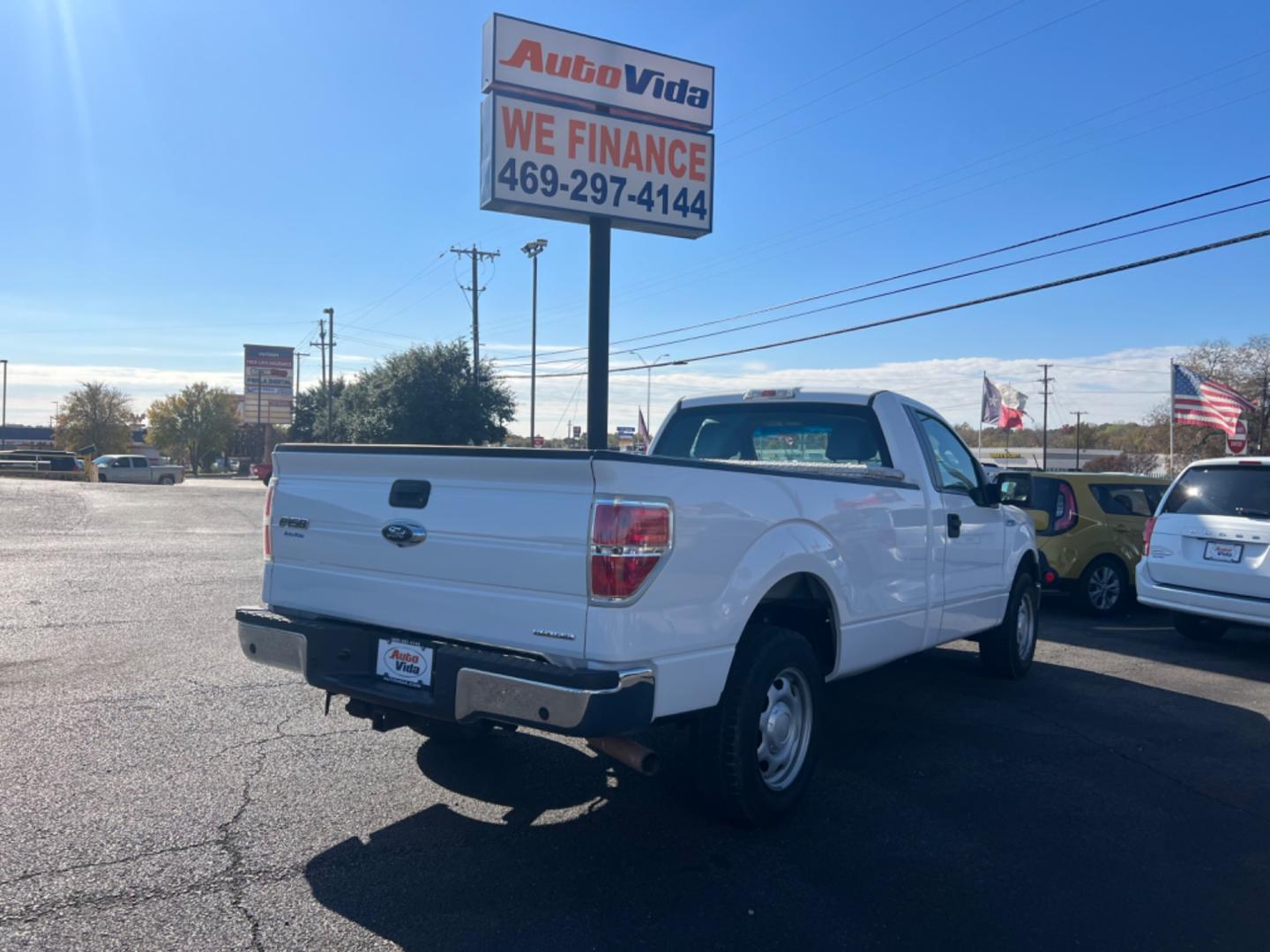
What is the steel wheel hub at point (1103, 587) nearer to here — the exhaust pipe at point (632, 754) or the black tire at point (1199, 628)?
the black tire at point (1199, 628)

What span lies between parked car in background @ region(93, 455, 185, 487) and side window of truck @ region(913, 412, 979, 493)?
149 feet

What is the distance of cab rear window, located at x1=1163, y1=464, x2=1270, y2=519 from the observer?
8148mm

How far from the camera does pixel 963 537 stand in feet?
20.3

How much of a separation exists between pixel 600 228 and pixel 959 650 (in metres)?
8.57

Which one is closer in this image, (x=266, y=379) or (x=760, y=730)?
(x=760, y=730)

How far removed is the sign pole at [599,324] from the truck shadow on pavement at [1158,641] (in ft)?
22.9

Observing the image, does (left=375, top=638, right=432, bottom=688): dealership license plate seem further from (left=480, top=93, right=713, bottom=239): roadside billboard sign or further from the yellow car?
(left=480, top=93, right=713, bottom=239): roadside billboard sign

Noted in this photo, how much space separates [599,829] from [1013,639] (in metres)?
4.14

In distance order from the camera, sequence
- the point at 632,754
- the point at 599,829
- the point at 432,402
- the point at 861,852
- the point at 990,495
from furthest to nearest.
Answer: the point at 432,402, the point at 990,495, the point at 599,829, the point at 861,852, the point at 632,754

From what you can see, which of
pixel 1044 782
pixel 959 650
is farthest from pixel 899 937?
pixel 959 650

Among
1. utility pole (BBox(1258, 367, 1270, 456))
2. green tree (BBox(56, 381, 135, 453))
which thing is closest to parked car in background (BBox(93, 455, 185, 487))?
green tree (BBox(56, 381, 135, 453))

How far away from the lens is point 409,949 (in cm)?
313

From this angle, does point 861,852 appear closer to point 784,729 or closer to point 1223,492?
point 784,729

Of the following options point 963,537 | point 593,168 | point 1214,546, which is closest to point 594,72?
point 593,168
